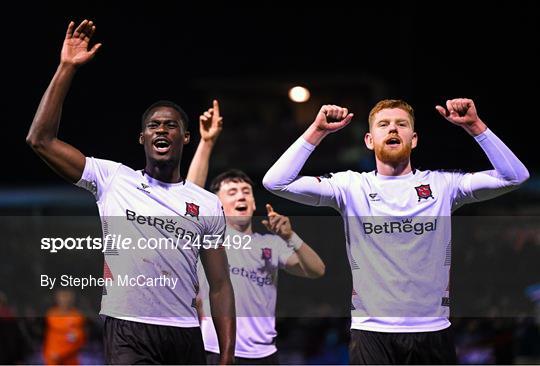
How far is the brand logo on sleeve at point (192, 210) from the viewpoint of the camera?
6984 millimetres

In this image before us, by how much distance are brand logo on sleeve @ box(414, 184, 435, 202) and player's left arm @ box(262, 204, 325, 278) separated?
3.96 feet

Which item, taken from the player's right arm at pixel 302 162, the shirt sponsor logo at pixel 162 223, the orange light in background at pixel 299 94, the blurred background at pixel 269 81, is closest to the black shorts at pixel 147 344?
the shirt sponsor logo at pixel 162 223

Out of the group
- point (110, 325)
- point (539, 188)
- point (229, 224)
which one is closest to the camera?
point (110, 325)

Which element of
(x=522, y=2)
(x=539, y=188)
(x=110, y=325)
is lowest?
(x=110, y=325)

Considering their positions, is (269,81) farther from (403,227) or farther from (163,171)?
(403,227)

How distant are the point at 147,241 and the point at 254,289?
181cm

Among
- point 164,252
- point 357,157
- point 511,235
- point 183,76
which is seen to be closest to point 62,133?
point 183,76

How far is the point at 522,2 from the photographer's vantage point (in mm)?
14273

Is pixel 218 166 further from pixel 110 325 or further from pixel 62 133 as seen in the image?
pixel 110 325

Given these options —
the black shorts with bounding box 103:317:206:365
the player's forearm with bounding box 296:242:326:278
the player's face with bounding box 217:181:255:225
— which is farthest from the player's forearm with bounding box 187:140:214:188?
the black shorts with bounding box 103:317:206:365

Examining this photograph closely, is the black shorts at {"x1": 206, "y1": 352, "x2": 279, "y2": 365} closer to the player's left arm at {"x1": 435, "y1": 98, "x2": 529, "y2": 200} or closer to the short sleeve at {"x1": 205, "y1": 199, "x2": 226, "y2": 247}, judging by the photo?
the short sleeve at {"x1": 205, "y1": 199, "x2": 226, "y2": 247}

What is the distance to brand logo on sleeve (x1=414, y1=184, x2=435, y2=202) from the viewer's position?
6.98 meters

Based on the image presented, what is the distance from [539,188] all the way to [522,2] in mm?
2662

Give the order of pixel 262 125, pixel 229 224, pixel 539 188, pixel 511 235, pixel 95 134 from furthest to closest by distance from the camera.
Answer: pixel 262 125, pixel 95 134, pixel 539 188, pixel 511 235, pixel 229 224
